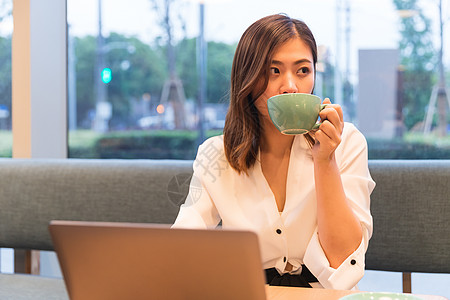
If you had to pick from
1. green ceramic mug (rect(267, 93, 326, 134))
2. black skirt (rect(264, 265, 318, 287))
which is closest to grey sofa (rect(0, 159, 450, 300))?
black skirt (rect(264, 265, 318, 287))

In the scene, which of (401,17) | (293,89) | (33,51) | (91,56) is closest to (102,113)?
(91,56)

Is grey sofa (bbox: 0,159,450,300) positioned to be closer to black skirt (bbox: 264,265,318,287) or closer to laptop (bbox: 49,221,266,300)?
black skirt (bbox: 264,265,318,287)

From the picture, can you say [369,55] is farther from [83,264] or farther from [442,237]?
[83,264]

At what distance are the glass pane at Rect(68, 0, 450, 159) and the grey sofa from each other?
712mm

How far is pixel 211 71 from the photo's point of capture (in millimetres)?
2746

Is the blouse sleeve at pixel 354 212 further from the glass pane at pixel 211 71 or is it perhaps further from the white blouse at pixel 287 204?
the glass pane at pixel 211 71

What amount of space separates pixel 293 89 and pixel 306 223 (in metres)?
0.37

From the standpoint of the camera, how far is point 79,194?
203 centimetres

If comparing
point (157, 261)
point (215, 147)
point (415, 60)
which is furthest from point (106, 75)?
point (157, 261)

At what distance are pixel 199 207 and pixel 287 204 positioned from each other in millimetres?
257

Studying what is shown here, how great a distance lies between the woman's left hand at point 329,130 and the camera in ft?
3.59

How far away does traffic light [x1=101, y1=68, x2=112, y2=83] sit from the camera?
2900 millimetres

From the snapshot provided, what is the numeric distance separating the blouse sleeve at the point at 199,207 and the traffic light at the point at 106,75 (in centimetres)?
156

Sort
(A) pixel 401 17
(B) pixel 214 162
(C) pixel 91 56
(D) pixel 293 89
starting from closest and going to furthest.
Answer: (D) pixel 293 89 < (B) pixel 214 162 < (A) pixel 401 17 < (C) pixel 91 56
